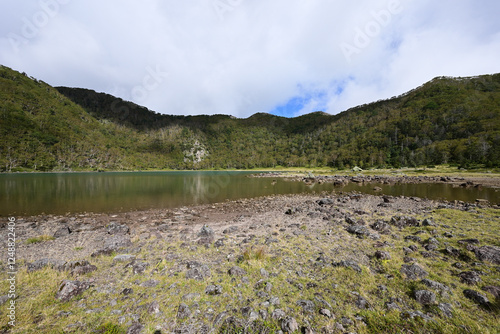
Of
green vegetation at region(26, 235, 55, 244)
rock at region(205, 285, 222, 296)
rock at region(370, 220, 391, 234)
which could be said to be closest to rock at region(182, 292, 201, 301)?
rock at region(205, 285, 222, 296)

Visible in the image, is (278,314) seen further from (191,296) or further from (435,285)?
(435,285)

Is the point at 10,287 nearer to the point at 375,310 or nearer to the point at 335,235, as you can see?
the point at 375,310

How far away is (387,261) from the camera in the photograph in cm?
730

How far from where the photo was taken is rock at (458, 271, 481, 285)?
5.69 metres

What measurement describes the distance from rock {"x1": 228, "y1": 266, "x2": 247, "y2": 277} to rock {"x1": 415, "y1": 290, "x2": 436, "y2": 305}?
202 inches

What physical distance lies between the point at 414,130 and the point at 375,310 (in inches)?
8270

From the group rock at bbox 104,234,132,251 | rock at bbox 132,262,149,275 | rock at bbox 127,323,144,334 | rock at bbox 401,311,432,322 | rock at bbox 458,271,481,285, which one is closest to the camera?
rock at bbox 127,323,144,334

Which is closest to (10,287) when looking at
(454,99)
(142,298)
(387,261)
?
(142,298)

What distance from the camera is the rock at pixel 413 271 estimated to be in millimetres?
6214

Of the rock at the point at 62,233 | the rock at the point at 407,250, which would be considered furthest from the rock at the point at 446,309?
the rock at the point at 62,233

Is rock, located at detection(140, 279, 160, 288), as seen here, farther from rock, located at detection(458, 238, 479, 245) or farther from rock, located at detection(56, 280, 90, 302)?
rock, located at detection(458, 238, 479, 245)

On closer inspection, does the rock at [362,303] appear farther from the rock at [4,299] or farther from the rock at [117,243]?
the rock at [117,243]

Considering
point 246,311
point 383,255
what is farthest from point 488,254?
point 246,311

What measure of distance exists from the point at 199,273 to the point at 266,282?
7.96 feet
